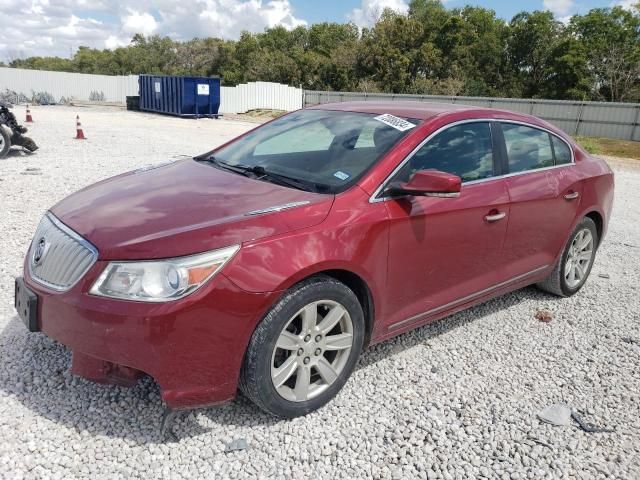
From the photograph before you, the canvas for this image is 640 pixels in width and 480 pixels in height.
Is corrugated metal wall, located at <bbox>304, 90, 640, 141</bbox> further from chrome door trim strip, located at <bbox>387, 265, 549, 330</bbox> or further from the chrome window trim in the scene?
chrome door trim strip, located at <bbox>387, 265, 549, 330</bbox>

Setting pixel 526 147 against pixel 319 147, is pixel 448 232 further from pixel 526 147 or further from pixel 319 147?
pixel 526 147

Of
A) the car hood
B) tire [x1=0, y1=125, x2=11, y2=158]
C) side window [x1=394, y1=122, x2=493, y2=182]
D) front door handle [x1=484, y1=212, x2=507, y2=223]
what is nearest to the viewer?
the car hood

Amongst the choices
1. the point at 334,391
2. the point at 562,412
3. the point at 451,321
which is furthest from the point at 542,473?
the point at 451,321

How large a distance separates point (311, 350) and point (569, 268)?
2.93 m

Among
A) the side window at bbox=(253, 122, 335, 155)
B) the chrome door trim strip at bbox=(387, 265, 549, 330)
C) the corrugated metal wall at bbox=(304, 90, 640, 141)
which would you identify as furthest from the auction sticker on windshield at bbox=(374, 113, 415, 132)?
the corrugated metal wall at bbox=(304, 90, 640, 141)

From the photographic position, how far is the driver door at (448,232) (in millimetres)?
3146

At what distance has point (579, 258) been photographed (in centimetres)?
479

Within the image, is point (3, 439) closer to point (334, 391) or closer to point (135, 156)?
point (334, 391)

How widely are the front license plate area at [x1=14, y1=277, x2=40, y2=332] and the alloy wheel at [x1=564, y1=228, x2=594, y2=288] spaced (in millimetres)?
4029

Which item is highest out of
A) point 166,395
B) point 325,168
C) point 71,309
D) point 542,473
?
point 325,168

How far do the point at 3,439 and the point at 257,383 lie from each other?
4.04 feet

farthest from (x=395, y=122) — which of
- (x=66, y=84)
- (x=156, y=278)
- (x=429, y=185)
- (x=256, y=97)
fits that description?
(x=66, y=84)

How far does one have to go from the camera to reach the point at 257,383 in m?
2.63

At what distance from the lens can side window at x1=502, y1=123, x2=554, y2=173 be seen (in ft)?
13.0
